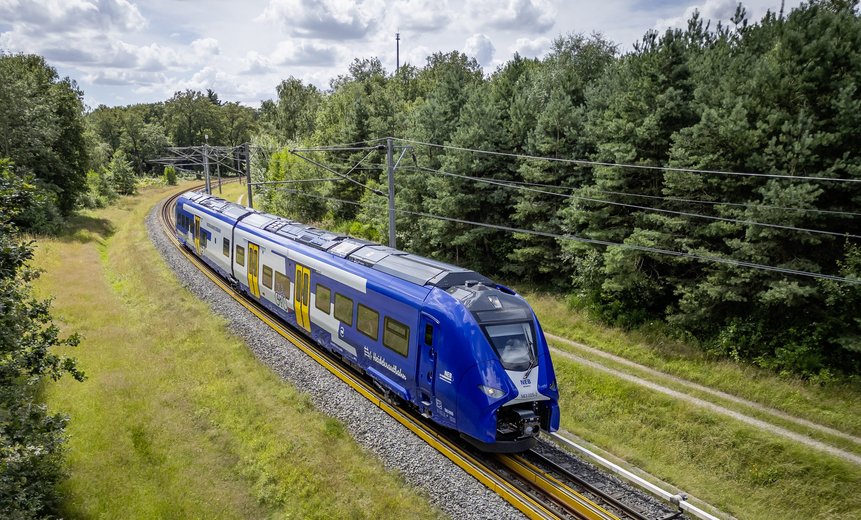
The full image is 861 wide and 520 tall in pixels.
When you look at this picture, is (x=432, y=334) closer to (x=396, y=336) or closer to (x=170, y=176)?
(x=396, y=336)

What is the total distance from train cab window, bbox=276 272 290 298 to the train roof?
55.1 inches

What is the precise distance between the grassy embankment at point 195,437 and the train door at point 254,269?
6.28 ft

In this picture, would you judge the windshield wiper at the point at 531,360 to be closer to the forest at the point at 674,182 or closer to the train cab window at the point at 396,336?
the train cab window at the point at 396,336

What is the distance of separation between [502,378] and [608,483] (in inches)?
132

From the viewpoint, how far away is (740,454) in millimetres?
14039

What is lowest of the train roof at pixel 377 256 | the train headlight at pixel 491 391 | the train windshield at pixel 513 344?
the train headlight at pixel 491 391

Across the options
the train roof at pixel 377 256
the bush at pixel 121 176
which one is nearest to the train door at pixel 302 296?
the train roof at pixel 377 256

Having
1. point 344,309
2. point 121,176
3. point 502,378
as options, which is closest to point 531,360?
point 502,378

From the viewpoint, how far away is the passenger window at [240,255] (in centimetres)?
2277

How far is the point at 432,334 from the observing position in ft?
40.0

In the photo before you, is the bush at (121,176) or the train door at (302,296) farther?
the bush at (121,176)

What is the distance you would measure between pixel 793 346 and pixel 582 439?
7922 millimetres

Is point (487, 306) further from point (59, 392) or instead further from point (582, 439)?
point (59, 392)

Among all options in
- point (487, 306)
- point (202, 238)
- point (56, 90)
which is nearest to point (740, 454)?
point (487, 306)
